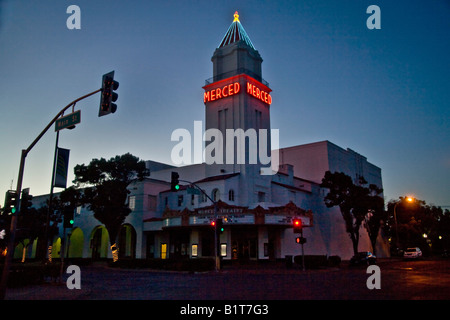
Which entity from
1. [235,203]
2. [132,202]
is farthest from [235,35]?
[132,202]

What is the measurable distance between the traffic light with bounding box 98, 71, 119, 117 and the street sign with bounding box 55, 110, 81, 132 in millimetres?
1554

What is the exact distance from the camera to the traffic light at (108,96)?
13.0m

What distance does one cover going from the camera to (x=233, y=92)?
150 feet

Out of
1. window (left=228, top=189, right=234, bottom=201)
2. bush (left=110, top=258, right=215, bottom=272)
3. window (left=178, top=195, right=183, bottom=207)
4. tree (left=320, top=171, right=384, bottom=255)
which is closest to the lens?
bush (left=110, top=258, right=215, bottom=272)

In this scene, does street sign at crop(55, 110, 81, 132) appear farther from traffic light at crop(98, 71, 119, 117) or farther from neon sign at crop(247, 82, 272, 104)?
neon sign at crop(247, 82, 272, 104)

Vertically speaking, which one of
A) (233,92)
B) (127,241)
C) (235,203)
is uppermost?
(233,92)

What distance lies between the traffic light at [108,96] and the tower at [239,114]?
3100 cm

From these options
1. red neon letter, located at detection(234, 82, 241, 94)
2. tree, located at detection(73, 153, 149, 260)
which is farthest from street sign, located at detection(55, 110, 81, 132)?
red neon letter, located at detection(234, 82, 241, 94)

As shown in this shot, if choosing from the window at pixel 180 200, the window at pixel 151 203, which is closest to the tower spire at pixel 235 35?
the window at pixel 180 200

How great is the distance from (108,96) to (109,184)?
101ft

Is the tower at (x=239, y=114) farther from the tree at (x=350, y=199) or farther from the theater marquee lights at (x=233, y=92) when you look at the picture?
the tree at (x=350, y=199)

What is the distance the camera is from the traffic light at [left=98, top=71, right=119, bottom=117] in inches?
513

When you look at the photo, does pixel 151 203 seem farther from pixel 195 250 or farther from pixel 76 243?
Answer: pixel 76 243
